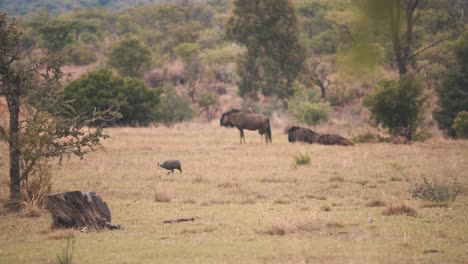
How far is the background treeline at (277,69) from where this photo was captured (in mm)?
34906

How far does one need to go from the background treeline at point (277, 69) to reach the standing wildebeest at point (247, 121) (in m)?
4.99

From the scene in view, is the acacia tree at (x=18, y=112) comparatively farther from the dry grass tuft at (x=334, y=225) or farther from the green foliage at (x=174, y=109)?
the green foliage at (x=174, y=109)

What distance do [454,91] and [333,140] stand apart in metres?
9.08

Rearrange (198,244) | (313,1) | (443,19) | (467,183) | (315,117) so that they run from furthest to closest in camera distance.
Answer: (313,1) → (443,19) → (315,117) → (467,183) → (198,244)

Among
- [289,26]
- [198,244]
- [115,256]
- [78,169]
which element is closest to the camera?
[115,256]

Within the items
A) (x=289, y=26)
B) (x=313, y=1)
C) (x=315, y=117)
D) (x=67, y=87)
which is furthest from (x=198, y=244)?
(x=313, y=1)

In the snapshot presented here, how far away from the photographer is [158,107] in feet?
155

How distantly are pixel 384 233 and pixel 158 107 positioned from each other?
3818 centimetres

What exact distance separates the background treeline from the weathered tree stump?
996 centimetres

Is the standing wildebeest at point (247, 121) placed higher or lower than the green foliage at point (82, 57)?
lower

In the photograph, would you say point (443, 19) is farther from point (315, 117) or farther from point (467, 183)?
point (467, 183)

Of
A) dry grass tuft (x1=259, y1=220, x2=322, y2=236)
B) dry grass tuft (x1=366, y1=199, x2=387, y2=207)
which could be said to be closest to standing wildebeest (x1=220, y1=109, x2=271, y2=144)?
dry grass tuft (x1=366, y1=199, x2=387, y2=207)

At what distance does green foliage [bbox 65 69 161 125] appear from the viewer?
1704 inches

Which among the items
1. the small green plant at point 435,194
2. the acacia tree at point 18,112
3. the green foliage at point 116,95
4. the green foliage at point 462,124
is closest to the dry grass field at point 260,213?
the small green plant at point 435,194
